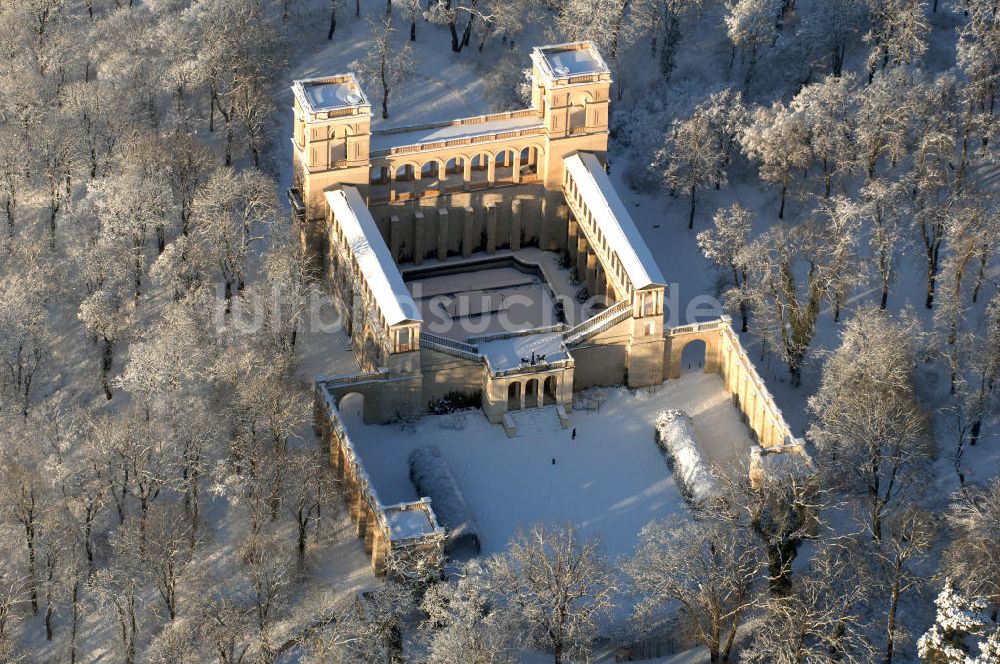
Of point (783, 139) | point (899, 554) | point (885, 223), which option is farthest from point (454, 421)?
point (885, 223)

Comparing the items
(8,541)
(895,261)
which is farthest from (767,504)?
(8,541)

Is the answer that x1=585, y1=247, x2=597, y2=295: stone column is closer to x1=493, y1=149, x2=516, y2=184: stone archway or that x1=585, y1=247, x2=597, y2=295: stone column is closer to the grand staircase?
x1=493, y1=149, x2=516, y2=184: stone archway

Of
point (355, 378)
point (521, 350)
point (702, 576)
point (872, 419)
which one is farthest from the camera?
point (521, 350)

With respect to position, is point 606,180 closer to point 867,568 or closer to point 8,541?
point 867,568

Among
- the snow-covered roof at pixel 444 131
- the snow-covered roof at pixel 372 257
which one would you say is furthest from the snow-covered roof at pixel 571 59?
the snow-covered roof at pixel 372 257

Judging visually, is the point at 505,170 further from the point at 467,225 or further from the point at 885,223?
the point at 885,223

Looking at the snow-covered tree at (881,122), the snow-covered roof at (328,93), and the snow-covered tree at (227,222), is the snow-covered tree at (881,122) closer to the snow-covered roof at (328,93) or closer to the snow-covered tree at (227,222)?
the snow-covered roof at (328,93)
